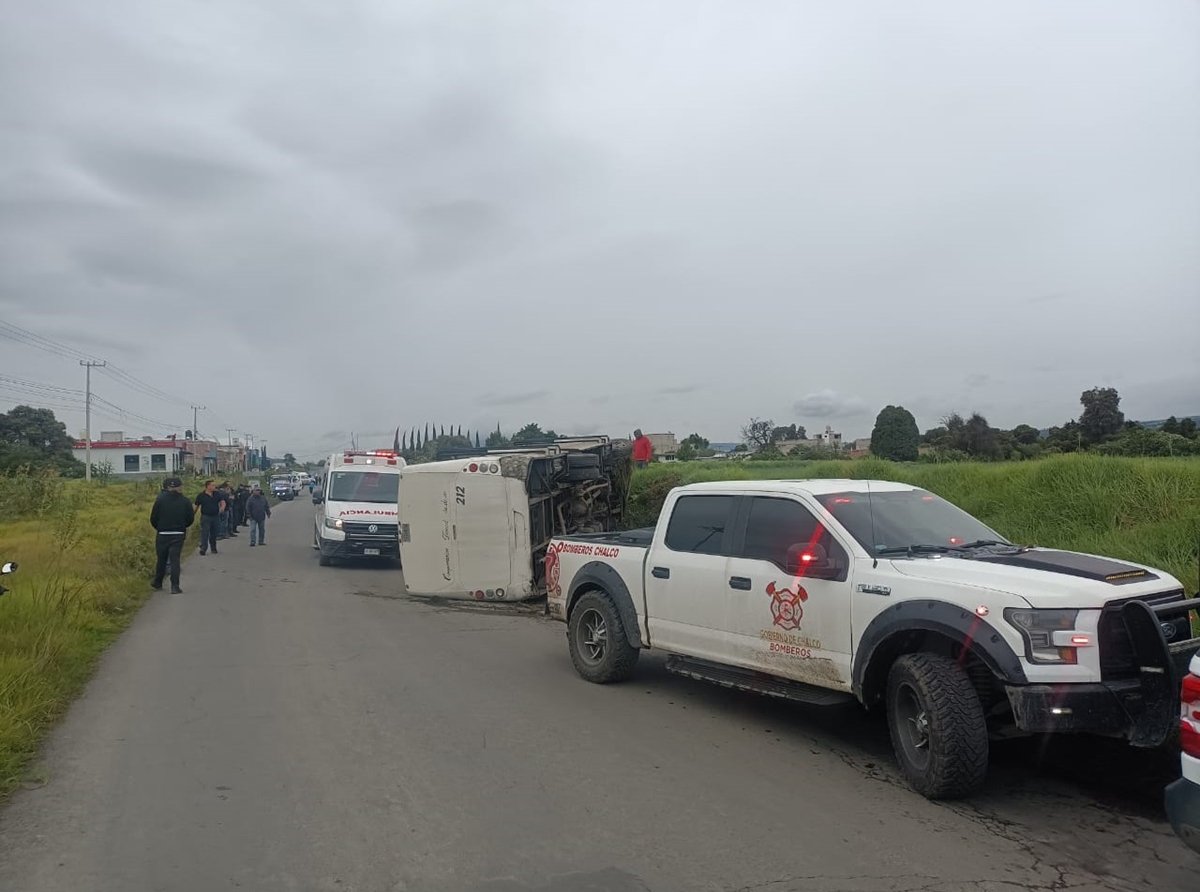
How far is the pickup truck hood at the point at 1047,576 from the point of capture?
507 cm

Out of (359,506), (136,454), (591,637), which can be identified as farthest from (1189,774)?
(136,454)

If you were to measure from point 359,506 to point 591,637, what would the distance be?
37.3 ft

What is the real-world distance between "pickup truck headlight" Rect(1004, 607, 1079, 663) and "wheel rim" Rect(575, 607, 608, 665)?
4068mm

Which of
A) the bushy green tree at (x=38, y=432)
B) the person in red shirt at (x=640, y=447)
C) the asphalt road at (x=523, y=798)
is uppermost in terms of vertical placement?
the bushy green tree at (x=38, y=432)

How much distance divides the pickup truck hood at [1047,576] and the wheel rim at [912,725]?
73 centimetres

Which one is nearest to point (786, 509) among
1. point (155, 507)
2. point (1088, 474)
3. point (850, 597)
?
point (850, 597)

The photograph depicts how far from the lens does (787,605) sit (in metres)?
6.44

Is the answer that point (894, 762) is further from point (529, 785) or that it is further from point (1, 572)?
point (1, 572)

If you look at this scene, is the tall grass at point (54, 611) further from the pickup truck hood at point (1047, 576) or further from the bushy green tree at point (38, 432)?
the bushy green tree at point (38, 432)

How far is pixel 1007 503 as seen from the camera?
12.2m

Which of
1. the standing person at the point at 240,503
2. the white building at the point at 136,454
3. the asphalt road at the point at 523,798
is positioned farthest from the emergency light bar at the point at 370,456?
the white building at the point at 136,454

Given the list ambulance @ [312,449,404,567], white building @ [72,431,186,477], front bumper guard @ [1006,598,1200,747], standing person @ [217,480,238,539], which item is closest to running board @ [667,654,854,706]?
front bumper guard @ [1006,598,1200,747]

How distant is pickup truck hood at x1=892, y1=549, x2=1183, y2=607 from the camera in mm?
5066

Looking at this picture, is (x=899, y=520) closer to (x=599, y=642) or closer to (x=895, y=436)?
(x=599, y=642)
